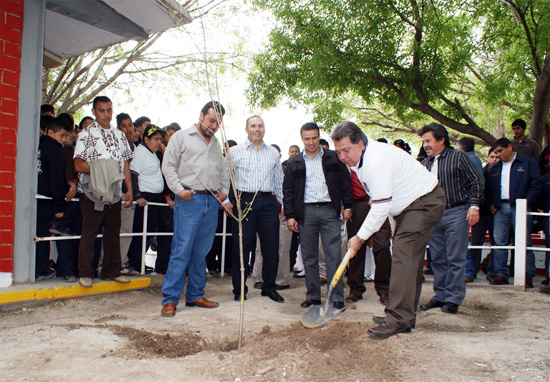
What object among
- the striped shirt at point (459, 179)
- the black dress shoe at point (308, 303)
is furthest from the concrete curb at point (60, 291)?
the striped shirt at point (459, 179)

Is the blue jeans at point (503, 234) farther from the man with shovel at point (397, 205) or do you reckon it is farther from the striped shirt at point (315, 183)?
the man with shovel at point (397, 205)

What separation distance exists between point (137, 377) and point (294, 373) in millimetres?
1068

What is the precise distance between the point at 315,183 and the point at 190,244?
1.65 metres

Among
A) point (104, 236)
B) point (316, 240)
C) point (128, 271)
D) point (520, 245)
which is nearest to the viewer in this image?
point (104, 236)

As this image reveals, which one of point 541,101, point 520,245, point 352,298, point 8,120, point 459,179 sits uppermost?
point 541,101

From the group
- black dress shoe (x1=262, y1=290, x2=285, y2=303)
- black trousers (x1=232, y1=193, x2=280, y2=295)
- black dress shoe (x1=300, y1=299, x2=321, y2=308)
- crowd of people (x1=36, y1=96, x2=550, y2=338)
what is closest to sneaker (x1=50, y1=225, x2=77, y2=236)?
crowd of people (x1=36, y1=96, x2=550, y2=338)

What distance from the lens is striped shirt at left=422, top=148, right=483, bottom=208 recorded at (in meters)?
5.16

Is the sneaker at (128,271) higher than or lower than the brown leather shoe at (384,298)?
higher

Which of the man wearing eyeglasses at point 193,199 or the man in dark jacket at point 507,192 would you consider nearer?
the man wearing eyeglasses at point 193,199

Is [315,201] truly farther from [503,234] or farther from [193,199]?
[503,234]

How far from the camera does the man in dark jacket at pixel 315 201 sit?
5.30 metres

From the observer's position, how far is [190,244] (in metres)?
4.81

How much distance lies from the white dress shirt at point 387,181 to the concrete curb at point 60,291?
3.21 meters

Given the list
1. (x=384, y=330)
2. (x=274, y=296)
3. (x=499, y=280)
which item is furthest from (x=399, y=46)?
(x=384, y=330)
